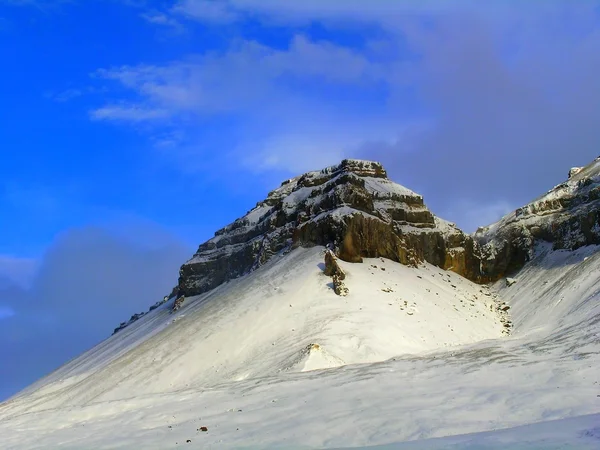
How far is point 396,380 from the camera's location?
1051 inches

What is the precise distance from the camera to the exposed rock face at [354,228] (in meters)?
67.2

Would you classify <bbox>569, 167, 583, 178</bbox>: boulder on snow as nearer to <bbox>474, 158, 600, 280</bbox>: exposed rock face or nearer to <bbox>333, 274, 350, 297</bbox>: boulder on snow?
<bbox>474, 158, 600, 280</bbox>: exposed rock face

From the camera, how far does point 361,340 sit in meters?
46.6

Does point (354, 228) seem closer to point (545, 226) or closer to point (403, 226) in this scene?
point (403, 226)

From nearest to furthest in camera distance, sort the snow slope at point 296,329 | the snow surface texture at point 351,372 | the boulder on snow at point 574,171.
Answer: the snow surface texture at point 351,372 < the snow slope at point 296,329 < the boulder on snow at point 574,171

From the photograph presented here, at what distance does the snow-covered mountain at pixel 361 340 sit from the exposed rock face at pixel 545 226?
22cm

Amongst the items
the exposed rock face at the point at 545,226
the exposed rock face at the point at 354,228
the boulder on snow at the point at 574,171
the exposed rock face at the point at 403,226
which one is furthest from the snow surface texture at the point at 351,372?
the boulder on snow at the point at 574,171

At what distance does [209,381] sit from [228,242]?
49327 mm

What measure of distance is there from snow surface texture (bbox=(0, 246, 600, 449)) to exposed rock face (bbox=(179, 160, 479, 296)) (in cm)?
284

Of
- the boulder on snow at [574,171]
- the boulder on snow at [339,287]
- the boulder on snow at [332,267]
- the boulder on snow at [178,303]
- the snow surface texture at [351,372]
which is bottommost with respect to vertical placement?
the snow surface texture at [351,372]

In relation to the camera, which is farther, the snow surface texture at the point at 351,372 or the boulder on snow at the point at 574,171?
the boulder on snow at the point at 574,171

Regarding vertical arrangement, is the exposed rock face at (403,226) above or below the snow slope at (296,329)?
above

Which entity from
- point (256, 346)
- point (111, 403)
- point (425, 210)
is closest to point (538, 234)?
point (425, 210)

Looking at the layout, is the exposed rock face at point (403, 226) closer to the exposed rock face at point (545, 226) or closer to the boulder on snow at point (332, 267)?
the exposed rock face at point (545, 226)
